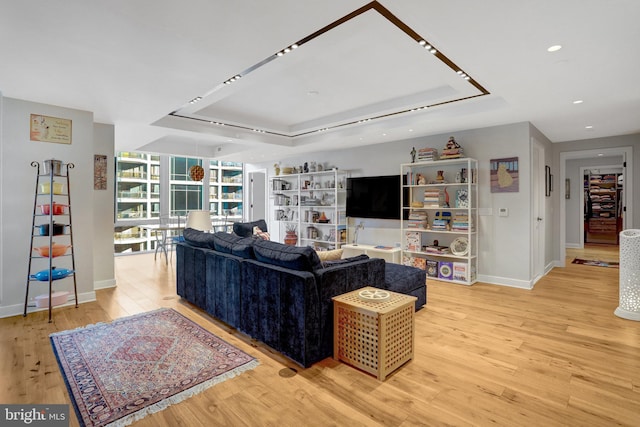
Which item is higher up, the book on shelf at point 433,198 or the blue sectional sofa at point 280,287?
the book on shelf at point 433,198

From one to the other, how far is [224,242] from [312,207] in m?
4.18

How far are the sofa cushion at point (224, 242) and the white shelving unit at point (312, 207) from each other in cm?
346

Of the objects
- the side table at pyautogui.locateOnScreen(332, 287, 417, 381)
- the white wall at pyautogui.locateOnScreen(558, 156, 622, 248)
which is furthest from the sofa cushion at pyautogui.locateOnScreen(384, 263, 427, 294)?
the white wall at pyautogui.locateOnScreen(558, 156, 622, 248)

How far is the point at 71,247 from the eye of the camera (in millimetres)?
3900

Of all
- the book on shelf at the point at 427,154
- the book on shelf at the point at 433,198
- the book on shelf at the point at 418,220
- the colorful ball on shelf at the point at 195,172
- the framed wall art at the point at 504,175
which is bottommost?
the book on shelf at the point at 418,220

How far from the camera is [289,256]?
8.62ft

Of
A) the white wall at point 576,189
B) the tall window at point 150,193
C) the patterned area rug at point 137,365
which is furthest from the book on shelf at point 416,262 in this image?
the tall window at point 150,193

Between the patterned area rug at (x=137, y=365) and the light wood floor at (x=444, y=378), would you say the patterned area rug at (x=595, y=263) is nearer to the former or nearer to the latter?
the light wood floor at (x=444, y=378)

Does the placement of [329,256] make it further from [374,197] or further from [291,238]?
[291,238]

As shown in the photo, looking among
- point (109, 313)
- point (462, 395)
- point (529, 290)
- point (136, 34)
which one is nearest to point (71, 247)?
point (109, 313)

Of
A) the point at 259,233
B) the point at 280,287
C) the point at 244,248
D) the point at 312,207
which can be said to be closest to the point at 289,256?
the point at 280,287

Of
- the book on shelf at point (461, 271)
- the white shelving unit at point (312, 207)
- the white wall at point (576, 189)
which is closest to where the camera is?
the book on shelf at point (461, 271)

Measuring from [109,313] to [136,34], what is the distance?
3.01m

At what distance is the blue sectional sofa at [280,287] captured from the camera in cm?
251
